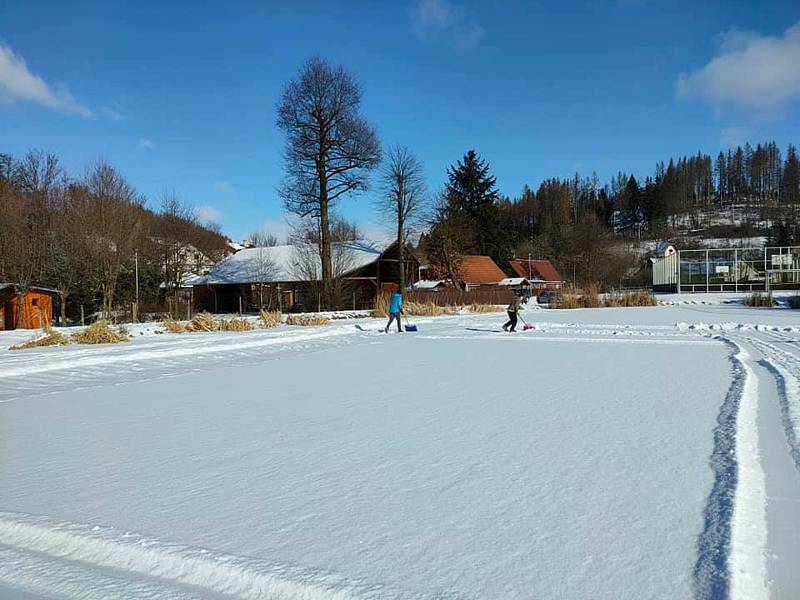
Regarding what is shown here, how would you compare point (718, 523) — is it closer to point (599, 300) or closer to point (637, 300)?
point (599, 300)

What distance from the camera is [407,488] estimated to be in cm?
418

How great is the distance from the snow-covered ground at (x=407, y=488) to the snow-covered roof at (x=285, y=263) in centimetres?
3247

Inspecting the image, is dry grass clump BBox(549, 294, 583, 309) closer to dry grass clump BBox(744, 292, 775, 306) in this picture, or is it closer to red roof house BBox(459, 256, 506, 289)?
dry grass clump BBox(744, 292, 775, 306)

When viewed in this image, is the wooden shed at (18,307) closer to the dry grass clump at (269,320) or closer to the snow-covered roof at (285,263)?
the dry grass clump at (269,320)

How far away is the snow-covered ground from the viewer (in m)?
2.98

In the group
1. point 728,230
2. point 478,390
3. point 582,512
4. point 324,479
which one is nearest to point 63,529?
point 324,479

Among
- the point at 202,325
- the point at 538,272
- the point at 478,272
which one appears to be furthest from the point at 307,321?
the point at 538,272

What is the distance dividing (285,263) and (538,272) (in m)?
47.4

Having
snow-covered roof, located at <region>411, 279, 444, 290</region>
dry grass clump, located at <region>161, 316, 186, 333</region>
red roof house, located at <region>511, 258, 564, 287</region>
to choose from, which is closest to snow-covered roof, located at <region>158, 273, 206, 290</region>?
snow-covered roof, located at <region>411, 279, 444, 290</region>

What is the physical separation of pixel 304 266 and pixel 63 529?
38.6m

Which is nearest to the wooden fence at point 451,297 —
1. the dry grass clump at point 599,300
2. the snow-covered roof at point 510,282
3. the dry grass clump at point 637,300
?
the dry grass clump at point 599,300

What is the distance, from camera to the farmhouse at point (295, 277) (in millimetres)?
40447

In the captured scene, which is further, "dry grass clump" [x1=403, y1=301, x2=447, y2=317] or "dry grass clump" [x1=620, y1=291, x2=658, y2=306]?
"dry grass clump" [x1=620, y1=291, x2=658, y2=306]

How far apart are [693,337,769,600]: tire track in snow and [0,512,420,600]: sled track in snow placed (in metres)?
1.44
